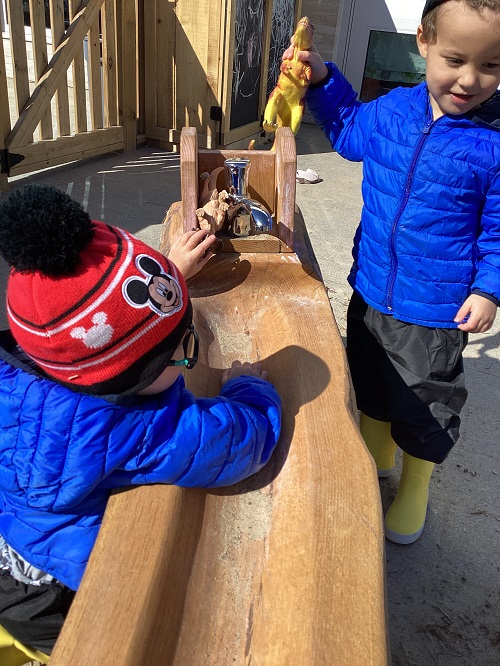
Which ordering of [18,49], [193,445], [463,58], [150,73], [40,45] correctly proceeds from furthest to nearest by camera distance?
[150,73] < [40,45] < [18,49] < [463,58] < [193,445]

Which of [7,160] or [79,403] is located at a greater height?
[79,403]

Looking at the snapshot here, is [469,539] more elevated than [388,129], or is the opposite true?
[388,129]

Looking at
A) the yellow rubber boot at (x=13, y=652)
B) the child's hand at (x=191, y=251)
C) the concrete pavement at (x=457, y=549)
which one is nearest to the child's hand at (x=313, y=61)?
the child's hand at (x=191, y=251)

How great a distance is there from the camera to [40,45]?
486 centimetres

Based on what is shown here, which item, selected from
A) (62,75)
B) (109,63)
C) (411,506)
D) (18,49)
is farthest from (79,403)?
(109,63)

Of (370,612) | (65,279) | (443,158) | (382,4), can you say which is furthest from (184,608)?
(382,4)

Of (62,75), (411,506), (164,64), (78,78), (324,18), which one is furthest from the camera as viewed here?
(324,18)

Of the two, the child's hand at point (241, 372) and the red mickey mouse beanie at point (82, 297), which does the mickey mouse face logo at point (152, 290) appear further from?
the child's hand at point (241, 372)

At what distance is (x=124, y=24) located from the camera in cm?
560

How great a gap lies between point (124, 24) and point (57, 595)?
221 inches

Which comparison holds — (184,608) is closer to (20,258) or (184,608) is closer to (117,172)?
(20,258)

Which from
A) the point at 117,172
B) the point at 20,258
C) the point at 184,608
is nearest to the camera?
the point at 20,258

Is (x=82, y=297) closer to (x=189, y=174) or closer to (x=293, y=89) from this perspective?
(x=189, y=174)

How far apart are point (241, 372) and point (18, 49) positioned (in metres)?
4.19
